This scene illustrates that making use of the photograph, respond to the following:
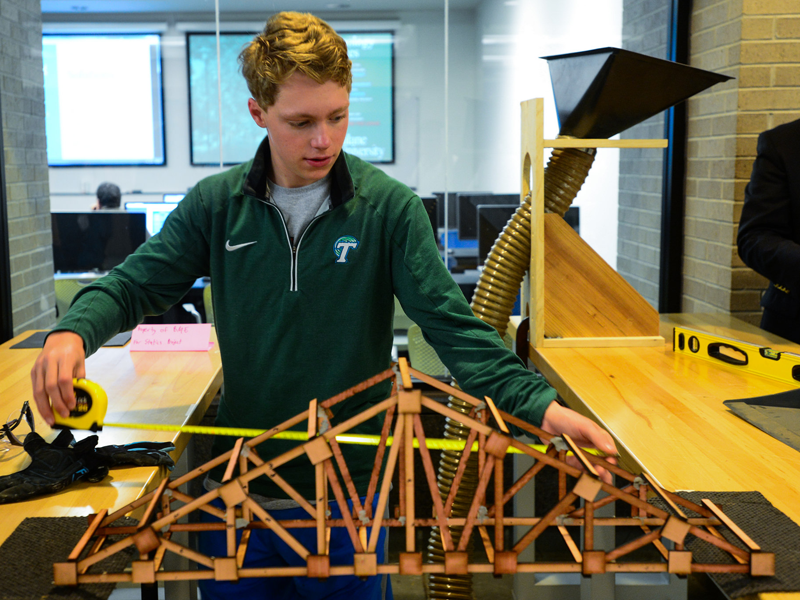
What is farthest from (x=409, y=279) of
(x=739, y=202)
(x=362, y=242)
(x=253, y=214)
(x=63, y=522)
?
(x=739, y=202)

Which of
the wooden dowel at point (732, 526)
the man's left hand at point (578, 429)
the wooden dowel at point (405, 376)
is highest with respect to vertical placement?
the wooden dowel at point (405, 376)

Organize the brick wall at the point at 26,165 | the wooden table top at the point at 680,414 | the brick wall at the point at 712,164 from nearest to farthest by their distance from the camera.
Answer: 1. the wooden table top at the point at 680,414
2. the brick wall at the point at 712,164
3. the brick wall at the point at 26,165

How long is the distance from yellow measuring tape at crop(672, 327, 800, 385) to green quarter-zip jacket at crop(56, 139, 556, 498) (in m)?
Answer: 0.79

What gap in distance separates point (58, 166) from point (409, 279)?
3421mm

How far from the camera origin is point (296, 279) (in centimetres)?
127

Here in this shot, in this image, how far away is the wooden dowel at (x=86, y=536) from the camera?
31.7 inches

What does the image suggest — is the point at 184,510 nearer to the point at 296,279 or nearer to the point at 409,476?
the point at 409,476

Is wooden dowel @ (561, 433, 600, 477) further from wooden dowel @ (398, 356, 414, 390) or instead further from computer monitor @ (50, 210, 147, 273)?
computer monitor @ (50, 210, 147, 273)

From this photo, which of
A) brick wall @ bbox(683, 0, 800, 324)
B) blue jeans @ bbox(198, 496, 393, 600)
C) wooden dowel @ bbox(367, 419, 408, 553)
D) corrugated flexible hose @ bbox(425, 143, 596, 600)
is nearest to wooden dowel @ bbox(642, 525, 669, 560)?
wooden dowel @ bbox(367, 419, 408, 553)

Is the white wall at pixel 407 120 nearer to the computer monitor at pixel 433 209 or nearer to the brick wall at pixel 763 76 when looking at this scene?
the computer monitor at pixel 433 209

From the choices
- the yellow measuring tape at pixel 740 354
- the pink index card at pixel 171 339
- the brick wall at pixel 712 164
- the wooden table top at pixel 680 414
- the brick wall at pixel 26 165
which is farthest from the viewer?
the brick wall at pixel 26 165

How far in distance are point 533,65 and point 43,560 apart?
3729mm

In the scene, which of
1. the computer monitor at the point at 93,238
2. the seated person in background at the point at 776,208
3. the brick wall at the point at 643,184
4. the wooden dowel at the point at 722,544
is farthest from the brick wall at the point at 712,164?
the computer monitor at the point at 93,238

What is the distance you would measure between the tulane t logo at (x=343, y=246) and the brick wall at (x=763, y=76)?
1931mm
